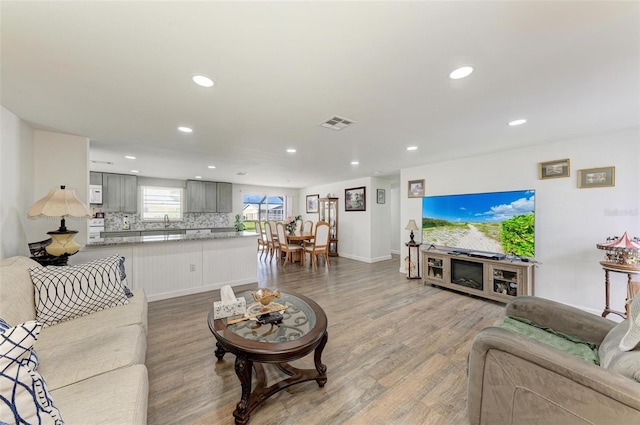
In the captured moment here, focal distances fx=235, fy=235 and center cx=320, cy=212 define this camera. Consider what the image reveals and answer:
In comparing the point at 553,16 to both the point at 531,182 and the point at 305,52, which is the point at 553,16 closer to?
the point at 305,52

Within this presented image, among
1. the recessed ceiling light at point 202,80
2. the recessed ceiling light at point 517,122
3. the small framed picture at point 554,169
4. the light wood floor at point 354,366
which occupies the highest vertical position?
the recessed ceiling light at point 517,122

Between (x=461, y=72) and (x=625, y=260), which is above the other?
(x=461, y=72)

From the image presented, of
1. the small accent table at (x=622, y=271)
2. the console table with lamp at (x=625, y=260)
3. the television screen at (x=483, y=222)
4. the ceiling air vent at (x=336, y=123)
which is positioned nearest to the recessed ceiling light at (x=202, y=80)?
the ceiling air vent at (x=336, y=123)

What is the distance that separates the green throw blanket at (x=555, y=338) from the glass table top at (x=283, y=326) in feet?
4.74

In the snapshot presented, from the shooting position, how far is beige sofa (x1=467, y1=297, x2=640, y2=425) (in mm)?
974

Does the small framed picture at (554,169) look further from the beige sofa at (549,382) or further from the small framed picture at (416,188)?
the beige sofa at (549,382)

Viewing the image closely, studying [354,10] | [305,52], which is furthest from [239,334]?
[354,10]

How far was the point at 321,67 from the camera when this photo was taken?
1524mm

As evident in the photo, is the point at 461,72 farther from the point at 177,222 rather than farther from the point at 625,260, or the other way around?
the point at 177,222

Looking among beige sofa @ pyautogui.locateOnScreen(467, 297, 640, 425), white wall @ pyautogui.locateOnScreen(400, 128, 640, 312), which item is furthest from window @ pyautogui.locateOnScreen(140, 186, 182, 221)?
white wall @ pyautogui.locateOnScreen(400, 128, 640, 312)

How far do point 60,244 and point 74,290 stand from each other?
0.94m

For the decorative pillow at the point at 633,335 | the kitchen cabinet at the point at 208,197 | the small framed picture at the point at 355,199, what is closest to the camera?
the decorative pillow at the point at 633,335

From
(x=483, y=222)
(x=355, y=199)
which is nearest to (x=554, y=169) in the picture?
(x=483, y=222)

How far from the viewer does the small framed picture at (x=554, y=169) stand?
123 inches
